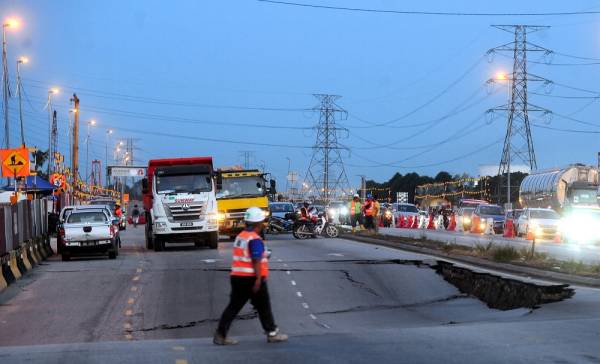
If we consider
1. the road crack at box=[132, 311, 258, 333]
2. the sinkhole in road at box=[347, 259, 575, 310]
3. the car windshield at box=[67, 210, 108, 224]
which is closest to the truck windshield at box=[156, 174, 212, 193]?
the car windshield at box=[67, 210, 108, 224]

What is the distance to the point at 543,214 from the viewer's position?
43.0m

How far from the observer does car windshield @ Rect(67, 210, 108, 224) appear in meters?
27.9

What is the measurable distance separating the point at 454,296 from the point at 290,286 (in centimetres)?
367

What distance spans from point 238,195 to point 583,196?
26287 millimetres

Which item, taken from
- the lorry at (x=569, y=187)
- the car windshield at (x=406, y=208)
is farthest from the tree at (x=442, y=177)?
the lorry at (x=569, y=187)

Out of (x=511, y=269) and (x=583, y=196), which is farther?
(x=583, y=196)

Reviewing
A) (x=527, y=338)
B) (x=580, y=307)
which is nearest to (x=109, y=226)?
(x=580, y=307)

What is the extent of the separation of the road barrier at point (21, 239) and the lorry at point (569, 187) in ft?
103

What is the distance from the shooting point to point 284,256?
25.9 meters

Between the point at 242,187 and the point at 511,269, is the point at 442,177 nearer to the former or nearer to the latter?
the point at 242,187

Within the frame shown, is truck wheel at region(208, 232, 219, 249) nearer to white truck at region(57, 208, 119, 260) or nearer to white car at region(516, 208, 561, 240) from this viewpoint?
white truck at region(57, 208, 119, 260)

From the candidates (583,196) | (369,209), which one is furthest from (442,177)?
(369,209)

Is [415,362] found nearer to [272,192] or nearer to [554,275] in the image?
[554,275]

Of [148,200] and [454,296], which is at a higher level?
[148,200]
